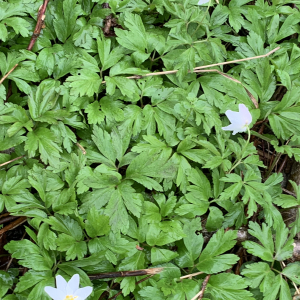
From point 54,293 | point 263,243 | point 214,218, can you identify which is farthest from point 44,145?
point 263,243

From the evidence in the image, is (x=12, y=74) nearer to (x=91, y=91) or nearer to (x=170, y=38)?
(x=91, y=91)

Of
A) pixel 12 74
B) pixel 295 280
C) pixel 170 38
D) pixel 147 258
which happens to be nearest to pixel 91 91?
pixel 12 74

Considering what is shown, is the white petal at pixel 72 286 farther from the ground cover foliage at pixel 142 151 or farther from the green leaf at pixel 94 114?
the green leaf at pixel 94 114

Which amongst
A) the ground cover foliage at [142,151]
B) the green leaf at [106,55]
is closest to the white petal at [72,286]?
the ground cover foliage at [142,151]

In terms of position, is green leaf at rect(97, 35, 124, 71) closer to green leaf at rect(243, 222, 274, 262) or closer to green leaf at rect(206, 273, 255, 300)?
green leaf at rect(243, 222, 274, 262)

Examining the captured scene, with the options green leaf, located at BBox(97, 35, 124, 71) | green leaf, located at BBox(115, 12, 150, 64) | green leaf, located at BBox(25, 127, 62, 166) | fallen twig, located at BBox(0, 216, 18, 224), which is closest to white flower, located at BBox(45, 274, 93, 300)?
fallen twig, located at BBox(0, 216, 18, 224)

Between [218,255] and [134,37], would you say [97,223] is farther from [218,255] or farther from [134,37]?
[134,37]

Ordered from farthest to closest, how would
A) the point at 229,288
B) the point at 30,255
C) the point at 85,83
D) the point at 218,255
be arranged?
the point at 85,83 → the point at 218,255 → the point at 229,288 → the point at 30,255
